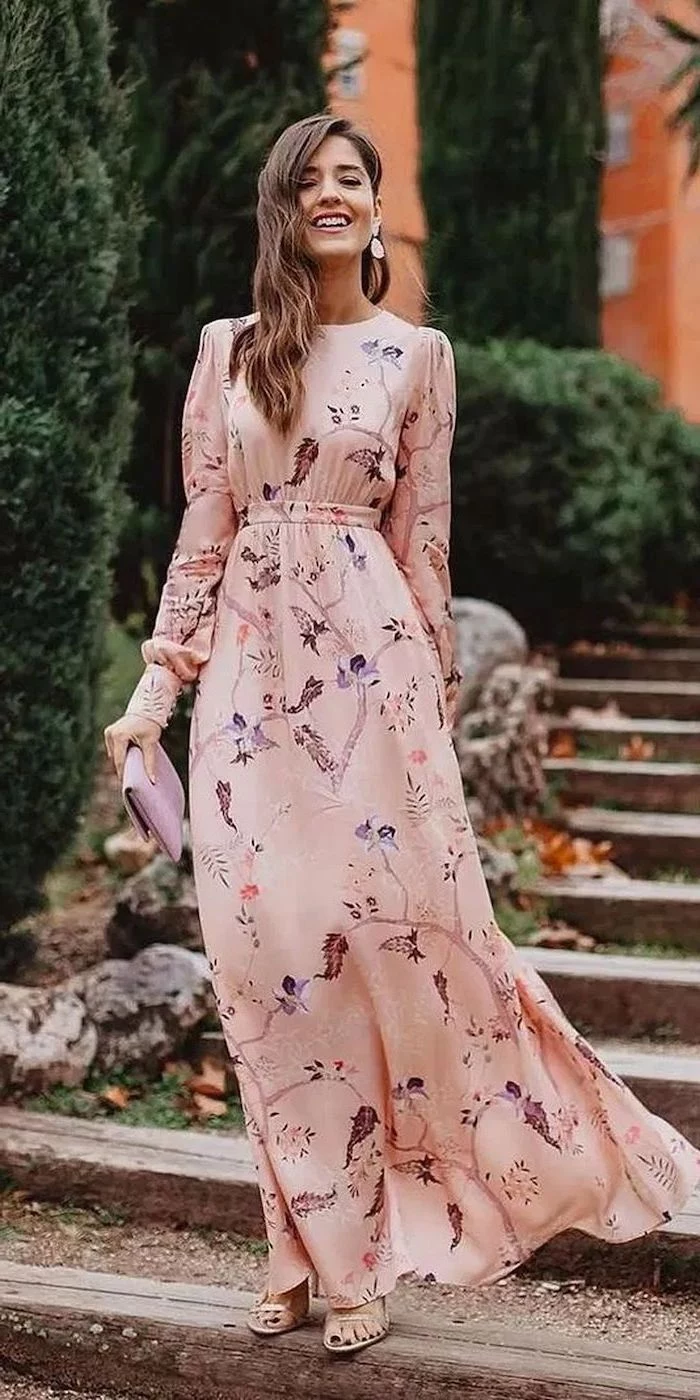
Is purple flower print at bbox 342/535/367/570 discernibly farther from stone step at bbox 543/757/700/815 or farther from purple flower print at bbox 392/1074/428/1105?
stone step at bbox 543/757/700/815

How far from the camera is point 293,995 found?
247cm

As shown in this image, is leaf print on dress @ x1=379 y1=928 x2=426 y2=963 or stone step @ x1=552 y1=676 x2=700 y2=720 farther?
stone step @ x1=552 y1=676 x2=700 y2=720

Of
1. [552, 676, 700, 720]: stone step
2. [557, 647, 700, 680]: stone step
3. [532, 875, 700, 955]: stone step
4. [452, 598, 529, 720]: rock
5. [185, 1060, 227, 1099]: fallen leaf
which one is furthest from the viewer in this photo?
[557, 647, 700, 680]: stone step

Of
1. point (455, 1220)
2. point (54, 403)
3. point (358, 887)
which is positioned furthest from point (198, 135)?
point (455, 1220)

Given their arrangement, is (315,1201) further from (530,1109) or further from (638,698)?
(638,698)

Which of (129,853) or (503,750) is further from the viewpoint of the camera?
(503,750)

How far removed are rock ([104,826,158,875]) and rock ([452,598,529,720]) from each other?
1.37m

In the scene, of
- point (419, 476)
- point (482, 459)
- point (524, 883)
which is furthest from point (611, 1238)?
point (482, 459)

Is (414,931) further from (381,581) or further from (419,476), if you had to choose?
(419,476)

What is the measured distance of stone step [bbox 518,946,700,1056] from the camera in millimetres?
4117

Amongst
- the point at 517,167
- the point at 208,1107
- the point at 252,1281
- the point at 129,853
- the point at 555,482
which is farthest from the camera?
the point at 517,167

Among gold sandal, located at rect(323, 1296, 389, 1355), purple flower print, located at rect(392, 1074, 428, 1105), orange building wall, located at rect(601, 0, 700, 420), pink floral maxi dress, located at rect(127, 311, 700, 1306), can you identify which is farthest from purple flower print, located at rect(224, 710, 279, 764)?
orange building wall, located at rect(601, 0, 700, 420)

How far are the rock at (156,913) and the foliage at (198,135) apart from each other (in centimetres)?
127

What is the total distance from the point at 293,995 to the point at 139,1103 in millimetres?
1488
